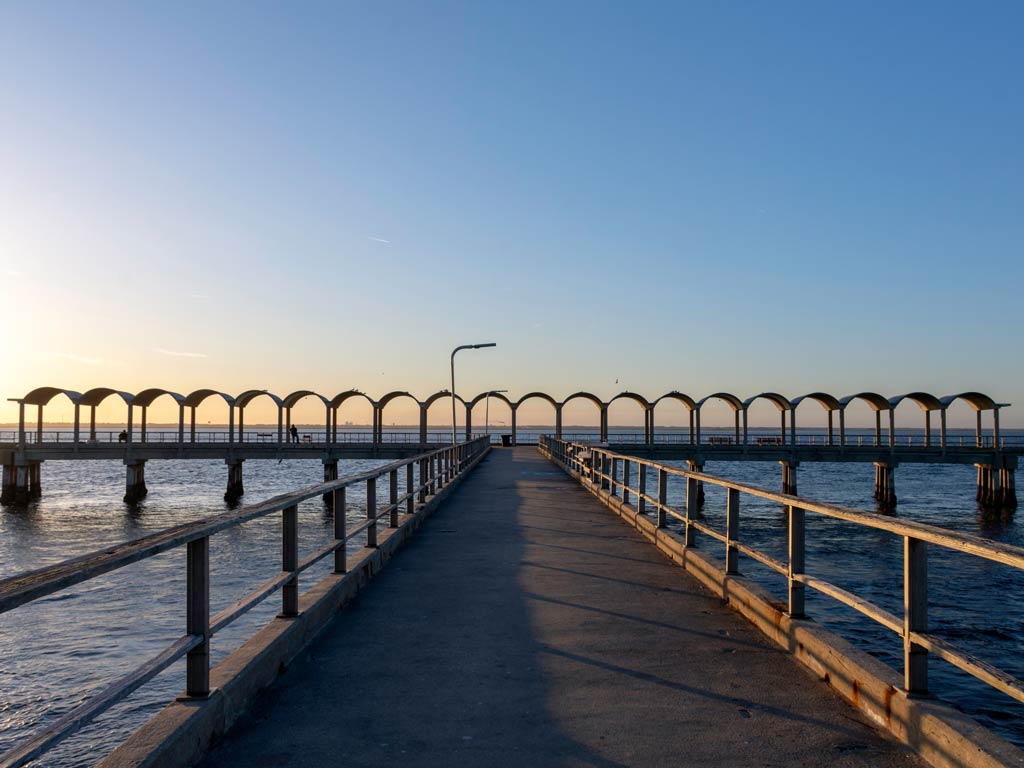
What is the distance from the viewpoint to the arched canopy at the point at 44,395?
145 ft

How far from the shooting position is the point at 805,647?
5.47 meters

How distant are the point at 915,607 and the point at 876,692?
26.6 inches

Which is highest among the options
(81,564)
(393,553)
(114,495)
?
(81,564)

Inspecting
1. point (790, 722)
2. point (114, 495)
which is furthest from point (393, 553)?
point (114, 495)

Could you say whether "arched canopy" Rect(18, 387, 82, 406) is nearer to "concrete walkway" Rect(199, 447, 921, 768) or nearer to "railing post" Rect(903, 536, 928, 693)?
"concrete walkway" Rect(199, 447, 921, 768)

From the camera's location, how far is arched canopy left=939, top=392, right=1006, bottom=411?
1715 inches

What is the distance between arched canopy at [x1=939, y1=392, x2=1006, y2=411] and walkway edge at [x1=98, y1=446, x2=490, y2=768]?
44178 millimetres

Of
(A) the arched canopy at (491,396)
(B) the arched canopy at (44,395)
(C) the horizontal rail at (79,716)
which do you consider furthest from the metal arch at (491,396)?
(C) the horizontal rail at (79,716)

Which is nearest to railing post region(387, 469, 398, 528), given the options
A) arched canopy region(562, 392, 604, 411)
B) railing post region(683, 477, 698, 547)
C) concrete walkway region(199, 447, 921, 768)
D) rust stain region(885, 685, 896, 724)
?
concrete walkway region(199, 447, 921, 768)

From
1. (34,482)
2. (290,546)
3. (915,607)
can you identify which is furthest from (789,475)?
(34,482)

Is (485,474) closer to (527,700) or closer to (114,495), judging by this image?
(527,700)

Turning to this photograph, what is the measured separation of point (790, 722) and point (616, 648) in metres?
1.63

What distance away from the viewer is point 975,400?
1751 inches

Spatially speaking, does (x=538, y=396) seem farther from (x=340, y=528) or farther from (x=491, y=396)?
(x=340, y=528)
